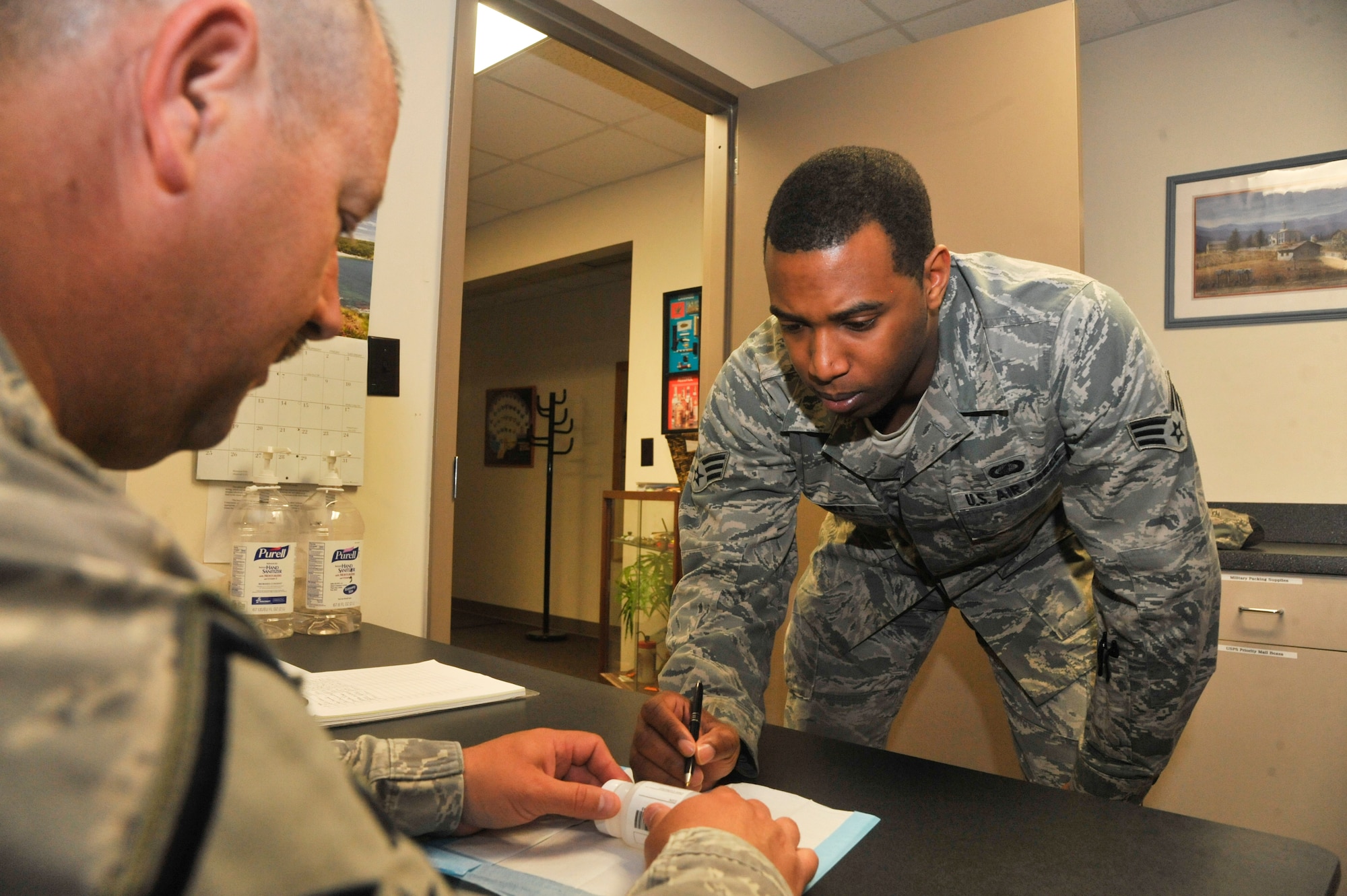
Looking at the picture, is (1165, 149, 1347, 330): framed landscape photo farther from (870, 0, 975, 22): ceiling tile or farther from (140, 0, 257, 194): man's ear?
(140, 0, 257, 194): man's ear

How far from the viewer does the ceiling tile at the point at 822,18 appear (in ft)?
9.46

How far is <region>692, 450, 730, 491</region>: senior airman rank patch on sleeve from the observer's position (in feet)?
4.30

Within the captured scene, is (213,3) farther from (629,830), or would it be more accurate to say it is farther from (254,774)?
(629,830)

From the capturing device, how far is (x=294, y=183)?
408 millimetres

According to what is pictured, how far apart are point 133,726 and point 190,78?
266mm

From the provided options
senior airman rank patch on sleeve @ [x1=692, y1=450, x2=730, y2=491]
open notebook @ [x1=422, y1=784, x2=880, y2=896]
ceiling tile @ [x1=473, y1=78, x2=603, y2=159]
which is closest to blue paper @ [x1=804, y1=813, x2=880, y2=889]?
open notebook @ [x1=422, y1=784, x2=880, y2=896]

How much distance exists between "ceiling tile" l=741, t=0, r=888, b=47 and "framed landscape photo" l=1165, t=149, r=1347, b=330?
3.82 feet

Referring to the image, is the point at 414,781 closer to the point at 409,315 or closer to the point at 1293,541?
the point at 409,315

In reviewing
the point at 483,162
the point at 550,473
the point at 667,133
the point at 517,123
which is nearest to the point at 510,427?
the point at 550,473

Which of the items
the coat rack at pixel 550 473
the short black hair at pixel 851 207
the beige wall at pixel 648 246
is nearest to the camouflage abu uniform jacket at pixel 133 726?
the short black hair at pixel 851 207

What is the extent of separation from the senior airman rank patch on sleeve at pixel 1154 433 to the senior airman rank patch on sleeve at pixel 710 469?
1.84 feet

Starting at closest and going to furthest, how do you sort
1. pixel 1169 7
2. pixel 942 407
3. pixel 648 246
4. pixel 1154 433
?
pixel 1154 433 → pixel 942 407 → pixel 1169 7 → pixel 648 246

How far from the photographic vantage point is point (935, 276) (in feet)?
4.07

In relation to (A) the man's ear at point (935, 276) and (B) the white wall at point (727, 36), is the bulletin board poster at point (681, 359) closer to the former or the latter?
(B) the white wall at point (727, 36)
